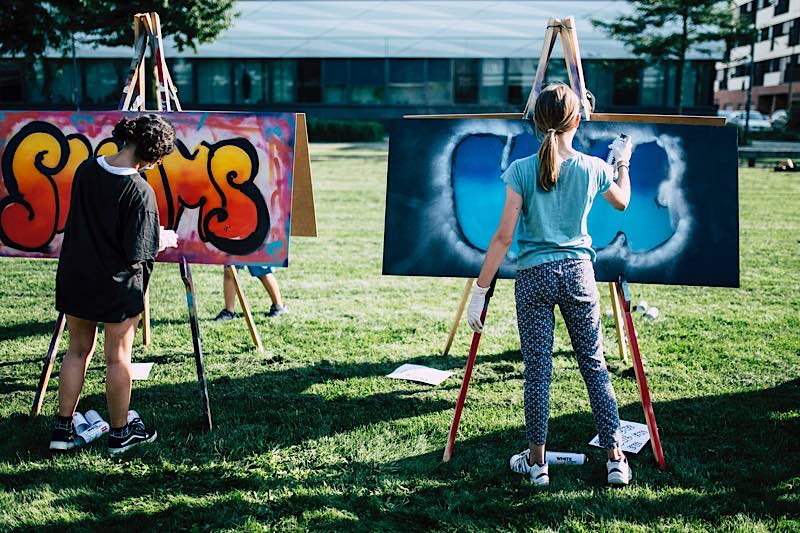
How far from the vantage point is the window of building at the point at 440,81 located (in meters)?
38.6

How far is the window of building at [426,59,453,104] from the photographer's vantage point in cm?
3859

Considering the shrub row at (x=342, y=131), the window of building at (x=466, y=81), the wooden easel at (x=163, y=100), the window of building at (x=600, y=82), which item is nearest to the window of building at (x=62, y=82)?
the shrub row at (x=342, y=131)

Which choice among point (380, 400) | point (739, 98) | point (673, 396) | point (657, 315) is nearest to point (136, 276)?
point (380, 400)

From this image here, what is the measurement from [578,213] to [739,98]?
7802 cm

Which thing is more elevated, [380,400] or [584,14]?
[584,14]

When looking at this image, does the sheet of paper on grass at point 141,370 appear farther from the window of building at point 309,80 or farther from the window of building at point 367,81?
the window of building at point 309,80

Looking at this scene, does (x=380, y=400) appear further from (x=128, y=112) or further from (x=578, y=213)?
(x=128, y=112)

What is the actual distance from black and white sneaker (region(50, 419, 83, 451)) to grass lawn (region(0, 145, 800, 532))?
73 mm

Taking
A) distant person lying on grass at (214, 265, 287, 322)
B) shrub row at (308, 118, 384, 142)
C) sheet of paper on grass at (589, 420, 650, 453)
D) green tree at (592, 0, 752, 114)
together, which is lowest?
sheet of paper on grass at (589, 420, 650, 453)

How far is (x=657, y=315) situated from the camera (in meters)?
6.90

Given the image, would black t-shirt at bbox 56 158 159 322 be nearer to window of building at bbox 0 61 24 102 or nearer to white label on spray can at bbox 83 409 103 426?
white label on spray can at bbox 83 409 103 426

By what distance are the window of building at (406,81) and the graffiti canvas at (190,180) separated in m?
35.2

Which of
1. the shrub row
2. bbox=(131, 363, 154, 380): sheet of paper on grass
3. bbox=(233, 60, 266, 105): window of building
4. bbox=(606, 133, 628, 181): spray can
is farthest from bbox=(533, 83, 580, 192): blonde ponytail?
bbox=(233, 60, 266, 105): window of building

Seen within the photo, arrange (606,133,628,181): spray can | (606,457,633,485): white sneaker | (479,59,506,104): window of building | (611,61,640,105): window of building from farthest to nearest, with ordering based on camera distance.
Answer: (479,59,506,104): window of building
(611,61,640,105): window of building
(606,133,628,181): spray can
(606,457,633,485): white sneaker
